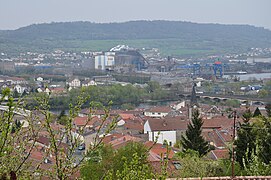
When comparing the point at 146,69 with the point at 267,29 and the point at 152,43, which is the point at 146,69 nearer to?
the point at 152,43

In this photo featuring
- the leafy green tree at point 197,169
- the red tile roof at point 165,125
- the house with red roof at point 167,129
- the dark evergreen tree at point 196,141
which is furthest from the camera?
the red tile roof at point 165,125

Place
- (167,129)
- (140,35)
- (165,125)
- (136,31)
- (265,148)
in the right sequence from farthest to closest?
(136,31) < (140,35) < (165,125) < (167,129) < (265,148)

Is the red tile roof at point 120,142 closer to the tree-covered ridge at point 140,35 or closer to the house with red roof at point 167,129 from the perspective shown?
the house with red roof at point 167,129

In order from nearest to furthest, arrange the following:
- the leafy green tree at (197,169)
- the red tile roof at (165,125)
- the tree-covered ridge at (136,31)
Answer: the leafy green tree at (197,169) < the red tile roof at (165,125) < the tree-covered ridge at (136,31)

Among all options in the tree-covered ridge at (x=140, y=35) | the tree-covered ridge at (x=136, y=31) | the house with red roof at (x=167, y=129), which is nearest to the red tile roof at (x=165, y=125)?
the house with red roof at (x=167, y=129)

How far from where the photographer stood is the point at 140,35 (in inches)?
4643

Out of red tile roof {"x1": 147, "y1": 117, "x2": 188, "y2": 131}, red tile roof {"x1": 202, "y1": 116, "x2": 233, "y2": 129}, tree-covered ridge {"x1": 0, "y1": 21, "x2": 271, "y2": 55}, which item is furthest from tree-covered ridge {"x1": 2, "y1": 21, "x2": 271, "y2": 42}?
red tile roof {"x1": 147, "y1": 117, "x2": 188, "y2": 131}

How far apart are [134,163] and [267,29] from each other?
143629 mm

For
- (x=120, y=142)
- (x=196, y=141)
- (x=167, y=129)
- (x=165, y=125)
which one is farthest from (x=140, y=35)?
(x=196, y=141)

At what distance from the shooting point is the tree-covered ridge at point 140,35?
98.3 metres

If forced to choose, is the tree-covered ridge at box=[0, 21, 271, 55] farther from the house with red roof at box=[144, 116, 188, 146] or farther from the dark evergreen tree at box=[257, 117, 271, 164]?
the dark evergreen tree at box=[257, 117, 271, 164]

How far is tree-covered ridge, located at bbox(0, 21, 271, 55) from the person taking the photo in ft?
323

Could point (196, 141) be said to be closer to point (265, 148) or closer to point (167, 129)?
point (265, 148)

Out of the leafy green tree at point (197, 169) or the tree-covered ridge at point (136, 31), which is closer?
the leafy green tree at point (197, 169)
